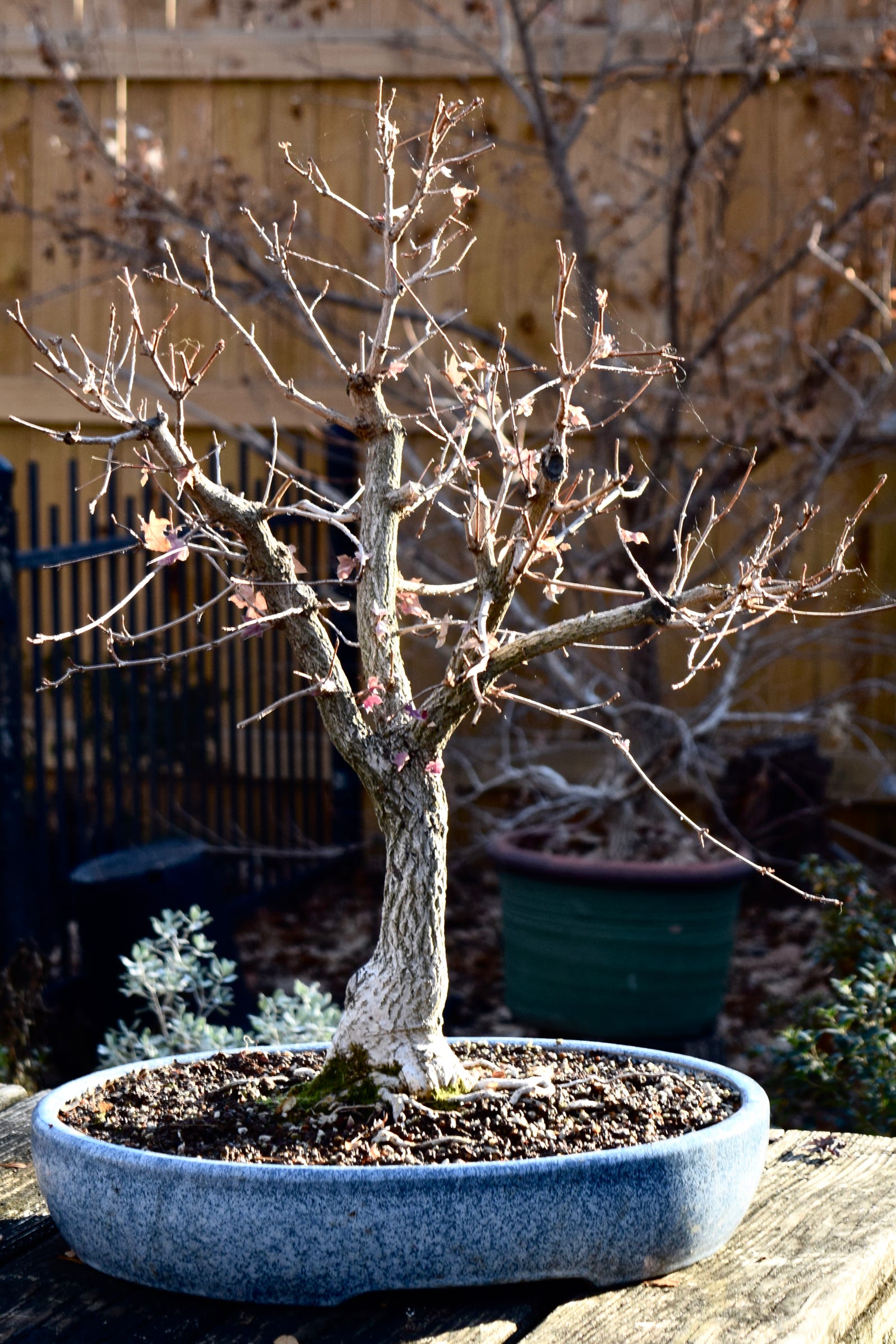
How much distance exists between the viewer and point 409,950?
1.63m

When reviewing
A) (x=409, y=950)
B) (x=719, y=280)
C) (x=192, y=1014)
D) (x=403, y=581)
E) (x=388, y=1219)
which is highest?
(x=719, y=280)

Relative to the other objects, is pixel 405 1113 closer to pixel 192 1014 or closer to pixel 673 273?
pixel 192 1014

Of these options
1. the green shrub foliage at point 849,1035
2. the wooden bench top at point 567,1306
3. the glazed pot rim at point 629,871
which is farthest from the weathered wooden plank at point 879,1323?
the glazed pot rim at point 629,871

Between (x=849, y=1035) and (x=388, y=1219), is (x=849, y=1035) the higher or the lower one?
the lower one

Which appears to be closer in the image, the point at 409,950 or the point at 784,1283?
the point at 784,1283

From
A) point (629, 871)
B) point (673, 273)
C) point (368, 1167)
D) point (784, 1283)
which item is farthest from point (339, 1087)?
point (673, 273)

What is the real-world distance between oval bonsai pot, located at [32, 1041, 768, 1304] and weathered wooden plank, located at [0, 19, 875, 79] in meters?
4.65

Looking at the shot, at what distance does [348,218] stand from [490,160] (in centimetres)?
61

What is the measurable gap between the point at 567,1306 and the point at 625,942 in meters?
2.89

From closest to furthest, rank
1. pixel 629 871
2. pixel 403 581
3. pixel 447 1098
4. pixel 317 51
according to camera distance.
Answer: pixel 447 1098 → pixel 403 581 → pixel 629 871 → pixel 317 51

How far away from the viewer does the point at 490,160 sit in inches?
223

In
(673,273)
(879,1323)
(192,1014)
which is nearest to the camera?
(879,1323)

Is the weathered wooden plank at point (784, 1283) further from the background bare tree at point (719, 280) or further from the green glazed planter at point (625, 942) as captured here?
the background bare tree at point (719, 280)

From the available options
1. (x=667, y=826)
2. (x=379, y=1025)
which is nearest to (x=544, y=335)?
(x=667, y=826)
